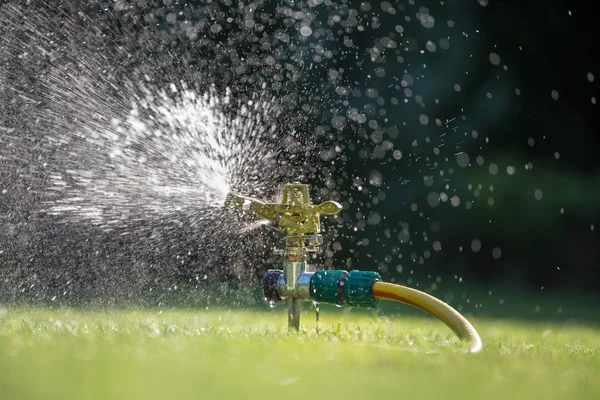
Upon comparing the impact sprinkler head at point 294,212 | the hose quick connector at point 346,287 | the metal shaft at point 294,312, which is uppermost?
the impact sprinkler head at point 294,212

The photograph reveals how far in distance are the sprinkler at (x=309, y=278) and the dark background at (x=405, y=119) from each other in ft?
5.97

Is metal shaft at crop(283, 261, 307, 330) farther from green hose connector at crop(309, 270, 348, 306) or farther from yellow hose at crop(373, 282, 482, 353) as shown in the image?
yellow hose at crop(373, 282, 482, 353)

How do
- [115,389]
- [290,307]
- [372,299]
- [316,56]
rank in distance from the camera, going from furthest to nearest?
[316,56] < [290,307] < [372,299] < [115,389]

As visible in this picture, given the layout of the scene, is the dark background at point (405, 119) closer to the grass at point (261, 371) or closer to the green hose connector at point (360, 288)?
the green hose connector at point (360, 288)

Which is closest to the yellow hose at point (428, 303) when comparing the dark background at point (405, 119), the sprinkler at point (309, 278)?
the sprinkler at point (309, 278)

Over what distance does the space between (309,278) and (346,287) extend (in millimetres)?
123

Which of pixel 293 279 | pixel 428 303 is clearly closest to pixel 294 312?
pixel 293 279

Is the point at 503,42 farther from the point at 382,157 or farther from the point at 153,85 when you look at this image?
the point at 153,85

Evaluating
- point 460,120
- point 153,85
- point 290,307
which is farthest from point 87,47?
point 290,307

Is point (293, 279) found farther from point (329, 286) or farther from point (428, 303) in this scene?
point (428, 303)

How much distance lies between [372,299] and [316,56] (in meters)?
2.41

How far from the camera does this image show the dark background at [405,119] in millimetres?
3662

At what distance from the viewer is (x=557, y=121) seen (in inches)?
161

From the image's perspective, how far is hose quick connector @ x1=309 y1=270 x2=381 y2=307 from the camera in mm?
1670
